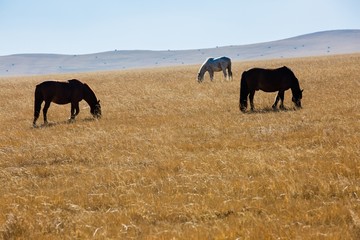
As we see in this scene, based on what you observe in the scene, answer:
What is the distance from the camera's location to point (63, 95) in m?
17.8

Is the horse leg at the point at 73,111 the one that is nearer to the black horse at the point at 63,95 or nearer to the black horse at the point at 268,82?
the black horse at the point at 63,95

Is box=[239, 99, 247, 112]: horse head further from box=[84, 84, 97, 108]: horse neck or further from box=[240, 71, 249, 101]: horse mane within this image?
box=[84, 84, 97, 108]: horse neck

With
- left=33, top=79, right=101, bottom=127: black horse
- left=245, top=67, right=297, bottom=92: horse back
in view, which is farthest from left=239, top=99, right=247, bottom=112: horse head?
left=33, top=79, right=101, bottom=127: black horse

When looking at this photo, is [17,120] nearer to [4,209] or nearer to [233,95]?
[233,95]

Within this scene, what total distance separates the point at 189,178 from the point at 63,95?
37.1 ft

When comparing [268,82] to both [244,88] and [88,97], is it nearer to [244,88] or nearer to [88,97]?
[244,88]

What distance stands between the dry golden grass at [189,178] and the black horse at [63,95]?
1975 millimetres


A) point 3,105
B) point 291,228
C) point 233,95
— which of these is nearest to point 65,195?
point 291,228

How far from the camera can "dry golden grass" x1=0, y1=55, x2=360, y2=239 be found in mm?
5738

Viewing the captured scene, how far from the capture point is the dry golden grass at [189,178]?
5.74m

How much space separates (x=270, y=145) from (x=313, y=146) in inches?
40.4

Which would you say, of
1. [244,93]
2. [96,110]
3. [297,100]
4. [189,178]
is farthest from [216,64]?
[189,178]

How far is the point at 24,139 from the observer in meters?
13.7

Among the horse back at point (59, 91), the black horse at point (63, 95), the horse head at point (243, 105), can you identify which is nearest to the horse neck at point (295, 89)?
the horse head at point (243, 105)
